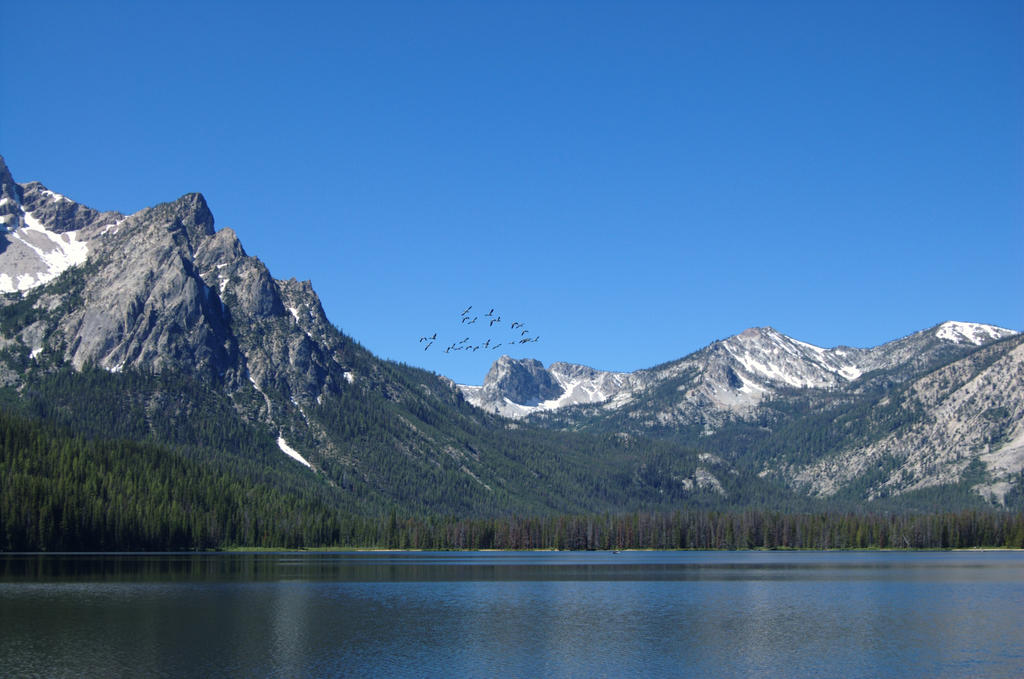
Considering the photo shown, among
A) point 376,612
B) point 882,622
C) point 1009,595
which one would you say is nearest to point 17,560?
point 376,612

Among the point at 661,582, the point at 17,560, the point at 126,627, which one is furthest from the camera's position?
the point at 17,560

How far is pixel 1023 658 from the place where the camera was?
71.4 m

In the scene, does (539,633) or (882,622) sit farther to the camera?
(882,622)

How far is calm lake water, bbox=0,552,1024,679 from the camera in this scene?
68.8m

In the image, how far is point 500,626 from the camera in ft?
295

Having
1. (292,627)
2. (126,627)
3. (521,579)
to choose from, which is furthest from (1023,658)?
(521,579)

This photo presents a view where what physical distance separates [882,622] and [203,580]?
3532 inches

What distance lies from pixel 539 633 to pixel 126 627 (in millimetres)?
35973

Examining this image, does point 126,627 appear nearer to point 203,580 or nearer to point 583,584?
point 203,580

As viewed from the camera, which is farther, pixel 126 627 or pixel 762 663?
pixel 126 627

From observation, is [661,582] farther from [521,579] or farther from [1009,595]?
[1009,595]

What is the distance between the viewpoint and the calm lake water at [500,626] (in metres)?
68.8

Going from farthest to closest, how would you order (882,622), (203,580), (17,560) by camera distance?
(17,560) → (203,580) → (882,622)

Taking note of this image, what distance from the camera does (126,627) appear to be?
275 feet
